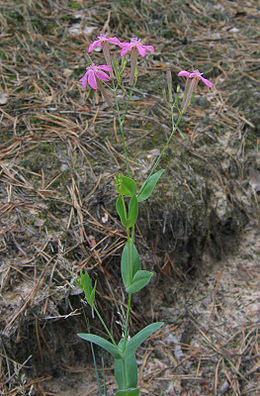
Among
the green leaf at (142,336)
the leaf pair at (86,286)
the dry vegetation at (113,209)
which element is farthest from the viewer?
the dry vegetation at (113,209)

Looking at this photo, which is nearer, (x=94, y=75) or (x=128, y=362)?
(x=94, y=75)

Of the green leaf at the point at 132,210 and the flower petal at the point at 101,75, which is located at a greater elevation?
the flower petal at the point at 101,75

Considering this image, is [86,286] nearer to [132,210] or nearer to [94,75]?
[132,210]

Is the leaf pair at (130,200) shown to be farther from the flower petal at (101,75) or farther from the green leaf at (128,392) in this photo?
the green leaf at (128,392)

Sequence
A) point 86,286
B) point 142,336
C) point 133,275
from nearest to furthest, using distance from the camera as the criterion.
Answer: point 86,286, point 142,336, point 133,275

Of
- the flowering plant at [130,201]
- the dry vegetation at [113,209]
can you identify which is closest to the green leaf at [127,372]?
the flowering plant at [130,201]

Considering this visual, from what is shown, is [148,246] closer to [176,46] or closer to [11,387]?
[11,387]

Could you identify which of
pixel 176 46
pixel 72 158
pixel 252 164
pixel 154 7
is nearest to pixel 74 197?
pixel 72 158

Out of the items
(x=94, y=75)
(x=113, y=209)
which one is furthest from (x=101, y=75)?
(x=113, y=209)
